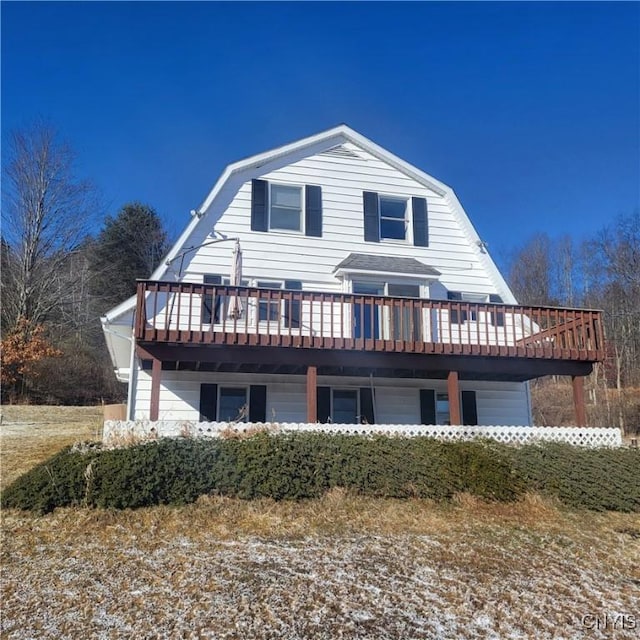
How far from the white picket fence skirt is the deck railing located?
171cm

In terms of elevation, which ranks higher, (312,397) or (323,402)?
(312,397)

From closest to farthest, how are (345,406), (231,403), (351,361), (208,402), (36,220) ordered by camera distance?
(351,361), (208,402), (231,403), (345,406), (36,220)

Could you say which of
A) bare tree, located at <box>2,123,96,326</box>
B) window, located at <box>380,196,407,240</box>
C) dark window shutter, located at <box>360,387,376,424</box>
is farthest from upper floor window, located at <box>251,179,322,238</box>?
bare tree, located at <box>2,123,96,326</box>

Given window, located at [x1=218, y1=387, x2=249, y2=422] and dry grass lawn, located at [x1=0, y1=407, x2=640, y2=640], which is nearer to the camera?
dry grass lawn, located at [x1=0, y1=407, x2=640, y2=640]

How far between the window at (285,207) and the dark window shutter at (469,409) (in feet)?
21.2

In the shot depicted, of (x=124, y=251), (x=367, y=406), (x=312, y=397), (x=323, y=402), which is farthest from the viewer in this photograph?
(x=124, y=251)

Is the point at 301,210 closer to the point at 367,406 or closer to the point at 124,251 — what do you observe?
the point at 367,406

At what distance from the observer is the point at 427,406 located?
13.1m

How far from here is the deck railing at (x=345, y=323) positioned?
984 centimetres

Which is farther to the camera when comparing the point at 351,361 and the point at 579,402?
the point at 579,402

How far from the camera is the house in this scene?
10.4 m

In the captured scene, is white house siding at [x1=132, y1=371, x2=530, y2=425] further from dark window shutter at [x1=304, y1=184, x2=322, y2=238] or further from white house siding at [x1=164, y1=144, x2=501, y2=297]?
dark window shutter at [x1=304, y1=184, x2=322, y2=238]

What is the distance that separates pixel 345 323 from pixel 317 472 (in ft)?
16.5

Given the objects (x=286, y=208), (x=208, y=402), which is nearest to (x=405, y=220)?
(x=286, y=208)
